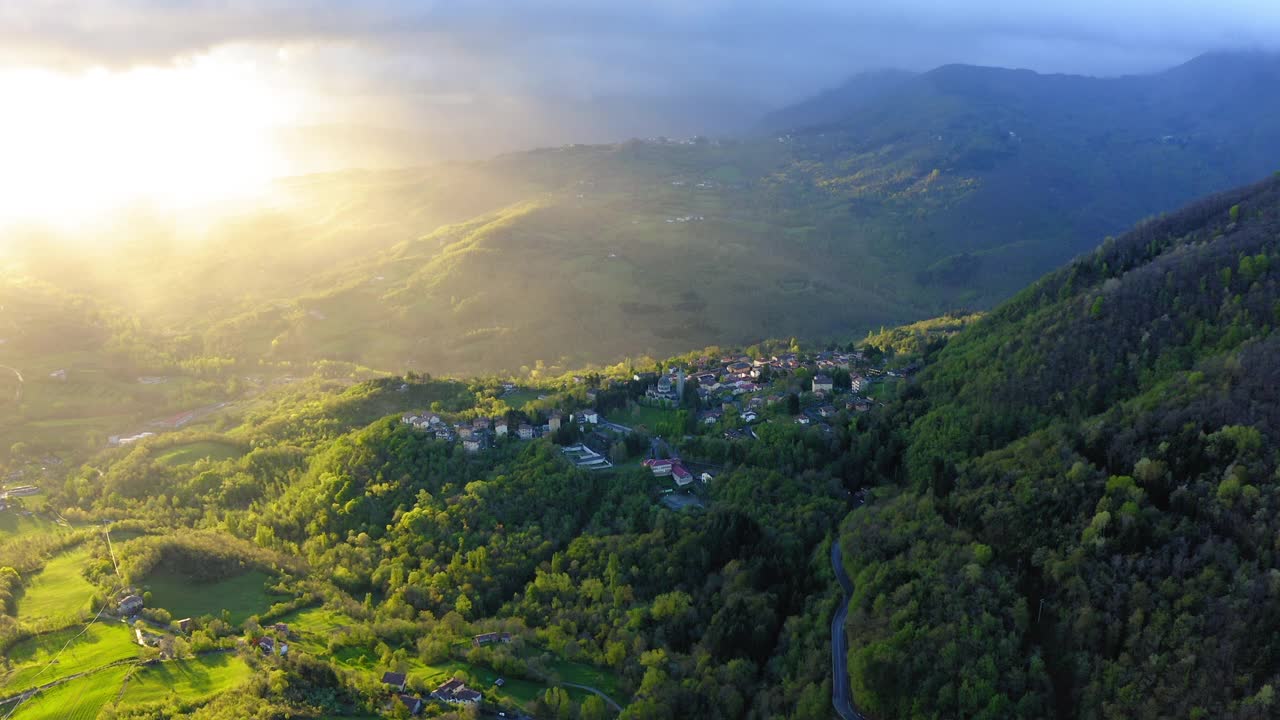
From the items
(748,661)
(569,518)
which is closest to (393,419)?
(569,518)

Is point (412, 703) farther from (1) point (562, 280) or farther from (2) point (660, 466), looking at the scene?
(1) point (562, 280)

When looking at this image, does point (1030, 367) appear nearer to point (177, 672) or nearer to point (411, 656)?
point (411, 656)

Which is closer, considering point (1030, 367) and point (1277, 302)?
point (1277, 302)

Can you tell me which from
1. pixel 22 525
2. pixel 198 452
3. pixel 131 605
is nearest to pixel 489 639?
pixel 131 605

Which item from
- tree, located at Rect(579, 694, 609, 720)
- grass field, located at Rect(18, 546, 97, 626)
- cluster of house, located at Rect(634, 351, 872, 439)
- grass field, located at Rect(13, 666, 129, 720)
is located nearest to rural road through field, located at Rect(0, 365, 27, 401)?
grass field, located at Rect(18, 546, 97, 626)

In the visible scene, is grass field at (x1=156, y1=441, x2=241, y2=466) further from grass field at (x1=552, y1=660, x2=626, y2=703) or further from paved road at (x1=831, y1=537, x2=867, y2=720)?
paved road at (x1=831, y1=537, x2=867, y2=720)

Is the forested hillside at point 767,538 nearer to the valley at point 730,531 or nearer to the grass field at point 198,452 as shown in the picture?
the valley at point 730,531
